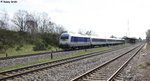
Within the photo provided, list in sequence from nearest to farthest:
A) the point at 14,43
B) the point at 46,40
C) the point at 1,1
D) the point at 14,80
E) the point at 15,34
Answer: the point at 14,80 → the point at 1,1 → the point at 14,43 → the point at 15,34 → the point at 46,40

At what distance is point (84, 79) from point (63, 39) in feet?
106

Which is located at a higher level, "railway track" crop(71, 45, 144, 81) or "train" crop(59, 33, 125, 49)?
"train" crop(59, 33, 125, 49)

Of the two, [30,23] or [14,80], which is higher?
[30,23]

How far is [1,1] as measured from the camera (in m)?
21.9

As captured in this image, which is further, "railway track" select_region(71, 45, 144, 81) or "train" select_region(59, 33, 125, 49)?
"train" select_region(59, 33, 125, 49)

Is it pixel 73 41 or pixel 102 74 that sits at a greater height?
pixel 73 41

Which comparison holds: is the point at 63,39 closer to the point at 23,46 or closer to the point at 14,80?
the point at 23,46

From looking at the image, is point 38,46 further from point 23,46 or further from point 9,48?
point 9,48

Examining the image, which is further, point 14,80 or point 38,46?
point 38,46

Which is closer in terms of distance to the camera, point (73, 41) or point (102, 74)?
point (102, 74)

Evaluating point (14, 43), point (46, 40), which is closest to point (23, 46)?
point (14, 43)

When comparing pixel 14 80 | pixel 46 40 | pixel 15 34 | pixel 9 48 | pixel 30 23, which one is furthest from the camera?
pixel 30 23

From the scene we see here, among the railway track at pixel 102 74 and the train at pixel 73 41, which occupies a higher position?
the train at pixel 73 41

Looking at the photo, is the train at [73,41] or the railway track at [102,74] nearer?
the railway track at [102,74]
